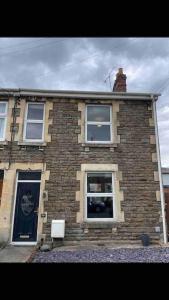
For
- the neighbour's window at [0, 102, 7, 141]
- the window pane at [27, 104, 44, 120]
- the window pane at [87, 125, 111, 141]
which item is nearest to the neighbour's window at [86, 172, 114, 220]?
the window pane at [87, 125, 111, 141]

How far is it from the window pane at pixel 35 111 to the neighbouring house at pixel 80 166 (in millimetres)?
39

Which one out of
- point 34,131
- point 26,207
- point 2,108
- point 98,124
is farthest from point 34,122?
point 26,207

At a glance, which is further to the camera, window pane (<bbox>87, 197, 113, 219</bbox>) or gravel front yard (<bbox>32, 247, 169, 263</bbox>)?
window pane (<bbox>87, 197, 113, 219</bbox>)

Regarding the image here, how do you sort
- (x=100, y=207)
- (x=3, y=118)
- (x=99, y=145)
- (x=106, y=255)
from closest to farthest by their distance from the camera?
(x=106, y=255), (x=100, y=207), (x=99, y=145), (x=3, y=118)

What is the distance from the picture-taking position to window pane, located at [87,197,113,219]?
Result: 7.99m

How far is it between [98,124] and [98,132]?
33 cm

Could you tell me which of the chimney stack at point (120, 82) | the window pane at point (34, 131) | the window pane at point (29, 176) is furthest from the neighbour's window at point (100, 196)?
the chimney stack at point (120, 82)

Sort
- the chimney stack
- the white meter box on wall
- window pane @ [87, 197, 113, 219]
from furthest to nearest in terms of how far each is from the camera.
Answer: the chimney stack
window pane @ [87, 197, 113, 219]
the white meter box on wall

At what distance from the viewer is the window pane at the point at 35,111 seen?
884 cm

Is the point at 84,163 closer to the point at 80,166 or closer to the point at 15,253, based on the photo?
the point at 80,166

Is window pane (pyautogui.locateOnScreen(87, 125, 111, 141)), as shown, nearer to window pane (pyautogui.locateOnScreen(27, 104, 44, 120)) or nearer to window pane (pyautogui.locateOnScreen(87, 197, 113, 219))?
window pane (pyautogui.locateOnScreen(27, 104, 44, 120))

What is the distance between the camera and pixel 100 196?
320 inches
